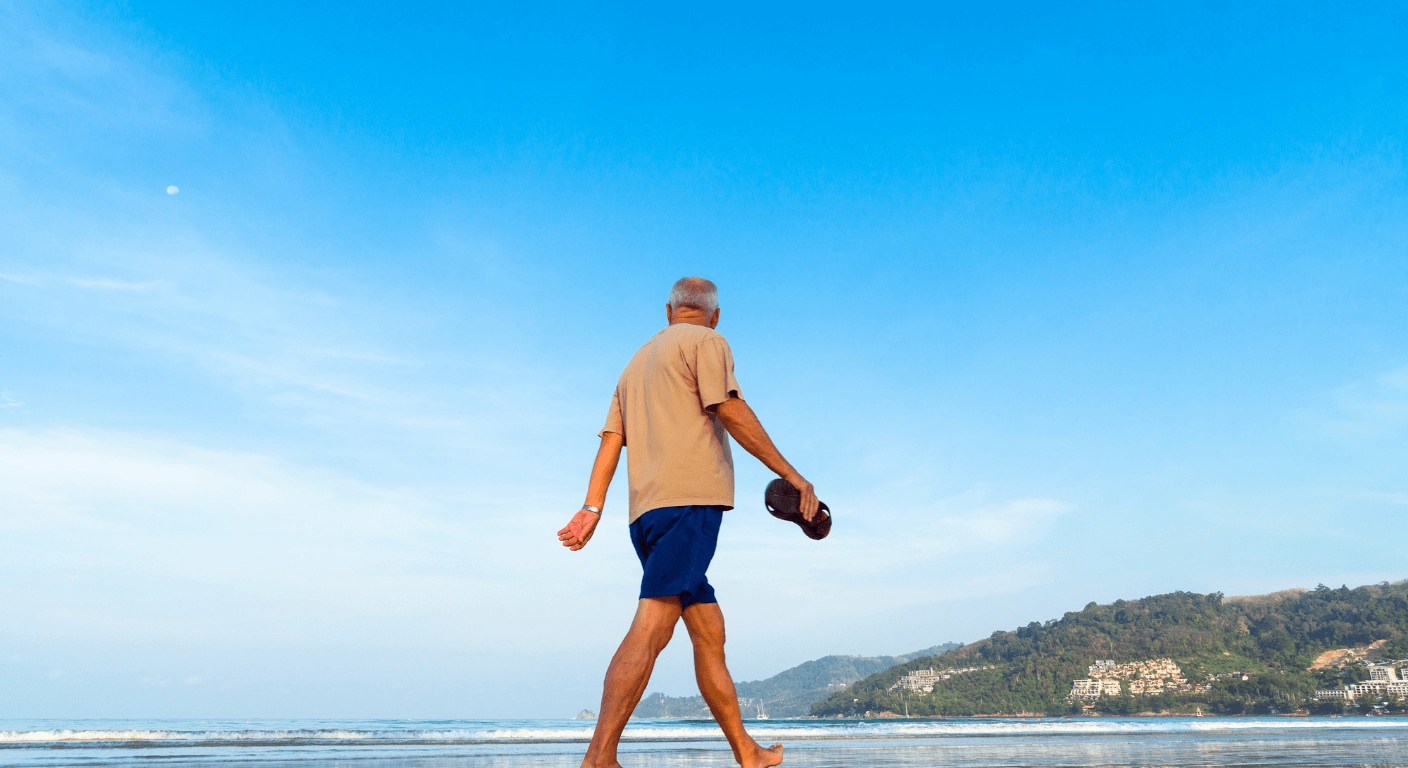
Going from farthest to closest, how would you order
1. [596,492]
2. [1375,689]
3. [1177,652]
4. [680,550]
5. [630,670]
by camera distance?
[1177,652]
[1375,689]
[596,492]
[680,550]
[630,670]

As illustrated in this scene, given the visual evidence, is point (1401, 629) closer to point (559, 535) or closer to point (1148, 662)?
point (1148, 662)

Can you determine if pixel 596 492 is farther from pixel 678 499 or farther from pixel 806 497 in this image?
pixel 806 497

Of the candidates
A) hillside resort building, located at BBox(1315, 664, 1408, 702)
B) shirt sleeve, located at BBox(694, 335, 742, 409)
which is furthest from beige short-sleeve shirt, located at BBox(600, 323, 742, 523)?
hillside resort building, located at BBox(1315, 664, 1408, 702)

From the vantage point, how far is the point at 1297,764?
5008 mm

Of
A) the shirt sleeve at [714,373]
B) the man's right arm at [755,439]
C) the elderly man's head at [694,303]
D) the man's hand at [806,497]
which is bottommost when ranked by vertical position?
the man's hand at [806,497]

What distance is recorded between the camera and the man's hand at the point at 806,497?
2.99 metres

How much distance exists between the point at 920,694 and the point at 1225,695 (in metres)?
35.7

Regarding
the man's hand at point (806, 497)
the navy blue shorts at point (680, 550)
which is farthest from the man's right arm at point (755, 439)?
the navy blue shorts at point (680, 550)

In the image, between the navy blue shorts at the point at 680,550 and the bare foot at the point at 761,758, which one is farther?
the bare foot at the point at 761,758

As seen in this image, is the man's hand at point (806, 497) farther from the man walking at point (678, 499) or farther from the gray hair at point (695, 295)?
the gray hair at point (695, 295)

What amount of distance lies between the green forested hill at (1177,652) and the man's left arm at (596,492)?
3909 inches

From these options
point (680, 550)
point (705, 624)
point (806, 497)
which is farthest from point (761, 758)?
point (806, 497)

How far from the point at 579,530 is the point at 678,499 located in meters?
0.48

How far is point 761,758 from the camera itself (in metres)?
3.07
